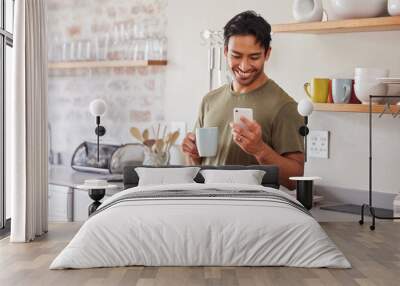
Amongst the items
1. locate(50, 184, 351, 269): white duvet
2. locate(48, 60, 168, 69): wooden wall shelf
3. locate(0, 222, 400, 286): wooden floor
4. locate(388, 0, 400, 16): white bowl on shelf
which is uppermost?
locate(388, 0, 400, 16): white bowl on shelf

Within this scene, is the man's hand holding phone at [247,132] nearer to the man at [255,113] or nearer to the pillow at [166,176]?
the man at [255,113]

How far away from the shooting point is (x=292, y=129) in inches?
280

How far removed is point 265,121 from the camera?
282 inches

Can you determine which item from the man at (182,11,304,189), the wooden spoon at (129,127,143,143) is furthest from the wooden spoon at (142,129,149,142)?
the man at (182,11,304,189)

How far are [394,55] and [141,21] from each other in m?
2.54

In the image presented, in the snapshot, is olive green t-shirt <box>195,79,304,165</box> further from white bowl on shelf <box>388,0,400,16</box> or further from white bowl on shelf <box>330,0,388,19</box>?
white bowl on shelf <box>388,0,400,16</box>

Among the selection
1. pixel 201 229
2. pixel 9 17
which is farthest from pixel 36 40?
pixel 201 229

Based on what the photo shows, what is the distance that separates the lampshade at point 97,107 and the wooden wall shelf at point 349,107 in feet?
6.76

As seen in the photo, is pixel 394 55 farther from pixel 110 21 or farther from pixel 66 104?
pixel 66 104

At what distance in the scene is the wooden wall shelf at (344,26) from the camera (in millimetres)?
6355

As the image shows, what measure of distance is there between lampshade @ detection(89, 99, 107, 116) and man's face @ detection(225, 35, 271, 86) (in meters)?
1.33

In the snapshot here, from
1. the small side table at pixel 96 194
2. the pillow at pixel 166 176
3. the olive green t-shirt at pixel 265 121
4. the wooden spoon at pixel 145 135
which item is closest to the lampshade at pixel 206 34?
the olive green t-shirt at pixel 265 121

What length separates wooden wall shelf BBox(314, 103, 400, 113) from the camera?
6.52 m

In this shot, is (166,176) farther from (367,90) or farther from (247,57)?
(367,90)
